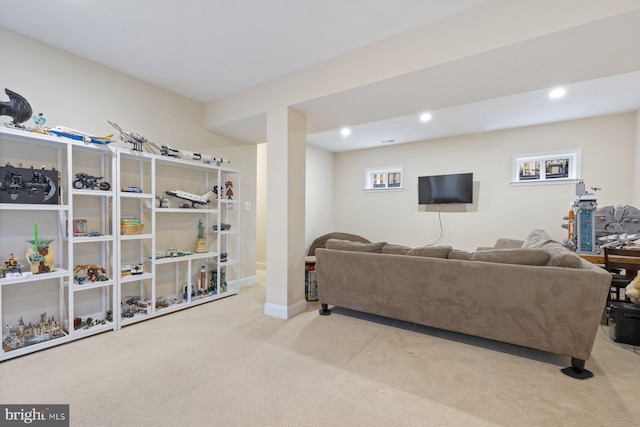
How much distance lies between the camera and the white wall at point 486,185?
4.15m

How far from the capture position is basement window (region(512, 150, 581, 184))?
4.43m

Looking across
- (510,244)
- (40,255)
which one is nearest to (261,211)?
(40,255)

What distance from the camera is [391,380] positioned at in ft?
6.07

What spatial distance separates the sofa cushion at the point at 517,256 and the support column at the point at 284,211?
1.77 meters

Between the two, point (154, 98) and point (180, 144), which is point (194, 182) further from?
point (154, 98)

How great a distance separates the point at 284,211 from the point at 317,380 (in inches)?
65.0

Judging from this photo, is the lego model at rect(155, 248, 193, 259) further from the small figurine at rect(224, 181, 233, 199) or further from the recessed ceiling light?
the recessed ceiling light

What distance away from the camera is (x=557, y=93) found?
332 centimetres

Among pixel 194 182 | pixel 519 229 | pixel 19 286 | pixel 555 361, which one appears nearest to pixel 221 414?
pixel 19 286

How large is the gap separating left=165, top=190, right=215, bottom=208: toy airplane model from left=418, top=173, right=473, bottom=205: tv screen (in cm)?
399

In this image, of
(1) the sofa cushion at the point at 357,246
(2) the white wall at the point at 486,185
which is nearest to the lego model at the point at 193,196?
(1) the sofa cushion at the point at 357,246

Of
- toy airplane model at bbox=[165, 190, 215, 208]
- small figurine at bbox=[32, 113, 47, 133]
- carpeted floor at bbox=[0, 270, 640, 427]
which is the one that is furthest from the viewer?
toy airplane model at bbox=[165, 190, 215, 208]

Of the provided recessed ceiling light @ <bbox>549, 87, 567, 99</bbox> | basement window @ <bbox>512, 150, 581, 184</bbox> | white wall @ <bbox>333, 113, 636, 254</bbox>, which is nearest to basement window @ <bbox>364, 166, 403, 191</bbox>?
white wall @ <bbox>333, 113, 636, 254</bbox>

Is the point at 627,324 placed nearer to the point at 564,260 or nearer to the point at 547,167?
the point at 564,260
